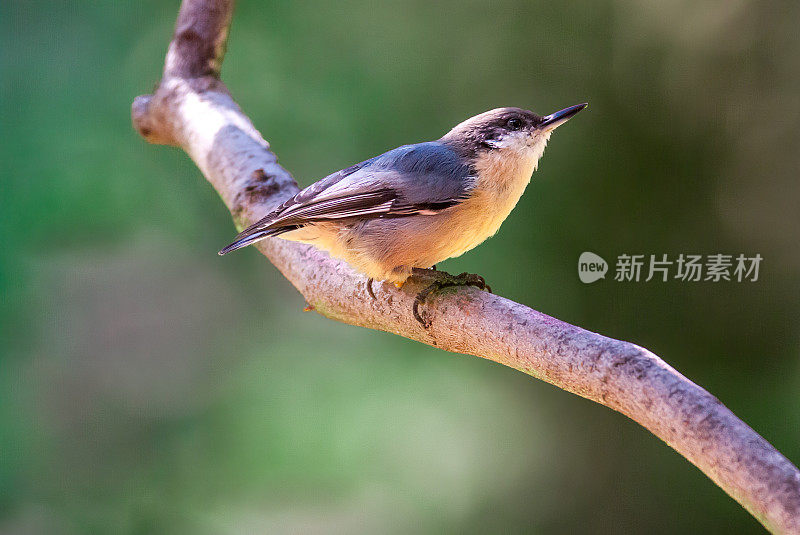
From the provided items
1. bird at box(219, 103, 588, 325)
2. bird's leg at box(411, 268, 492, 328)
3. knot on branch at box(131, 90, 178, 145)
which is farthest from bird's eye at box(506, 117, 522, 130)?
knot on branch at box(131, 90, 178, 145)

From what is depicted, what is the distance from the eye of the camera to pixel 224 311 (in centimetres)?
371

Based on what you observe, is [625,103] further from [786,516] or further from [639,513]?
[786,516]

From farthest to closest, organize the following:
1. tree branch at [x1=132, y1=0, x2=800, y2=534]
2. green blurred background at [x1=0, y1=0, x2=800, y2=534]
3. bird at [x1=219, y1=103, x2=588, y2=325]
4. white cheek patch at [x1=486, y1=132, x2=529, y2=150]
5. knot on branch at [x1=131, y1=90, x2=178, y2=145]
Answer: green blurred background at [x1=0, y1=0, x2=800, y2=534] → knot on branch at [x1=131, y1=90, x2=178, y2=145] → white cheek patch at [x1=486, y1=132, x2=529, y2=150] → bird at [x1=219, y1=103, x2=588, y2=325] → tree branch at [x1=132, y1=0, x2=800, y2=534]

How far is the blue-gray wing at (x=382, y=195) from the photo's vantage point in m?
1.83

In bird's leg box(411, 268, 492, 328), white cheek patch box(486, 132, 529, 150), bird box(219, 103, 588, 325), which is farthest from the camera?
white cheek patch box(486, 132, 529, 150)

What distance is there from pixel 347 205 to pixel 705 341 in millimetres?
1990

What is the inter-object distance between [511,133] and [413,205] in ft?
1.16

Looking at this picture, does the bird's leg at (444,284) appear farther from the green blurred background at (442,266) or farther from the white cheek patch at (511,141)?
the green blurred background at (442,266)

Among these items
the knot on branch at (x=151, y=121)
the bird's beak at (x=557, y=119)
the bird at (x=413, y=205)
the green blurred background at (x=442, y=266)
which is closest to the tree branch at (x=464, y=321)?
the knot on branch at (x=151, y=121)

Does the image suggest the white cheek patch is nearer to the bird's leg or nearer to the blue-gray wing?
the blue-gray wing

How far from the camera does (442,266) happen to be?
3131 mm

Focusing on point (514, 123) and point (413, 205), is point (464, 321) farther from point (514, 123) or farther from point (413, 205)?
point (514, 123)

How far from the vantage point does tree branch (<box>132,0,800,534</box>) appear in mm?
1059

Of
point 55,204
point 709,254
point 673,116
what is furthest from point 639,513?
point 55,204
